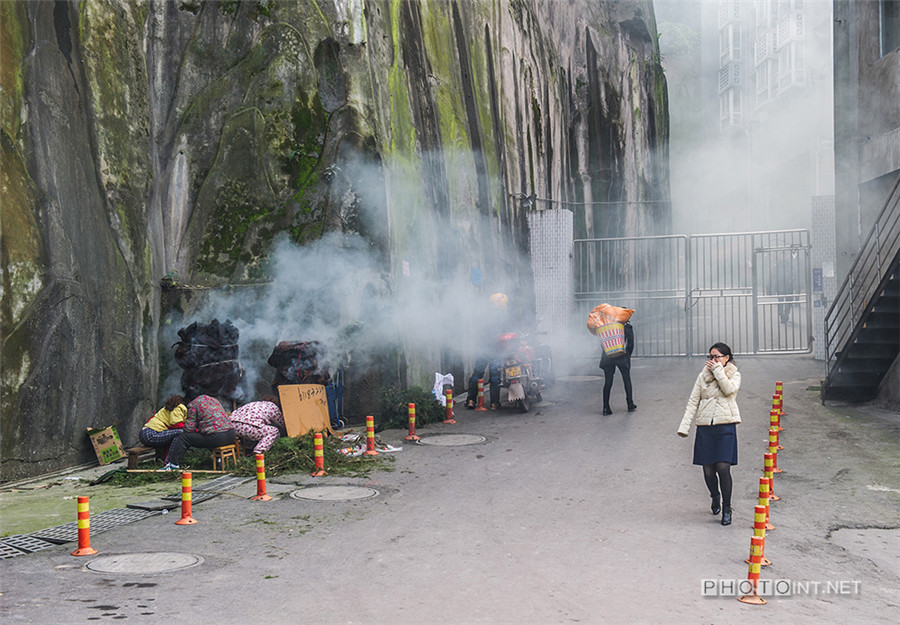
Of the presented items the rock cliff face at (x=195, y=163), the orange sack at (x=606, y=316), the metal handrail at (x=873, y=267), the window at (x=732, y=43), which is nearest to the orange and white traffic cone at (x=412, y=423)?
the rock cliff face at (x=195, y=163)

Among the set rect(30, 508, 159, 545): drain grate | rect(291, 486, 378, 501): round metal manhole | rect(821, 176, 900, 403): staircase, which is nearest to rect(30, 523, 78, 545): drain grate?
rect(30, 508, 159, 545): drain grate

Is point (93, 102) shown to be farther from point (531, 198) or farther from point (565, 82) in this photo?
point (565, 82)

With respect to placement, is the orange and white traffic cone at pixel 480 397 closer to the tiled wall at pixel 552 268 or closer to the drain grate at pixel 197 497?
the tiled wall at pixel 552 268

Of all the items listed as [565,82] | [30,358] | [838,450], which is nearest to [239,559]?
[30,358]

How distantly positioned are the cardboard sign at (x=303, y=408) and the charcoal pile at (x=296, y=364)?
0.27 m

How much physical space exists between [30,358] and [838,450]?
9.91 meters

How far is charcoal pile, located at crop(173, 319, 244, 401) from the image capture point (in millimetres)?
9906

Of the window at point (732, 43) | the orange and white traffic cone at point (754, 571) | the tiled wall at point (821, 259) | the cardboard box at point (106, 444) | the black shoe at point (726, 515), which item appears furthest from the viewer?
the window at point (732, 43)

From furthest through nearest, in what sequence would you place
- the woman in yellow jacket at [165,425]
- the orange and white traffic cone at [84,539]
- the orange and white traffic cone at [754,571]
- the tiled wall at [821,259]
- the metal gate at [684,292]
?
the metal gate at [684,292]
the tiled wall at [821,259]
the woman in yellow jacket at [165,425]
the orange and white traffic cone at [84,539]
the orange and white traffic cone at [754,571]

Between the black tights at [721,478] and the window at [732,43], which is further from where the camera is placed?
the window at [732,43]

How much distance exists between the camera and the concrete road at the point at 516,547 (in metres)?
4.86

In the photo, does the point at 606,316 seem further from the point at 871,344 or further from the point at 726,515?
the point at 726,515

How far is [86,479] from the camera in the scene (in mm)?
9047

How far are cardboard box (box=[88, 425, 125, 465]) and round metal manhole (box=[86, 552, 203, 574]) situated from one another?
4333 millimetres
